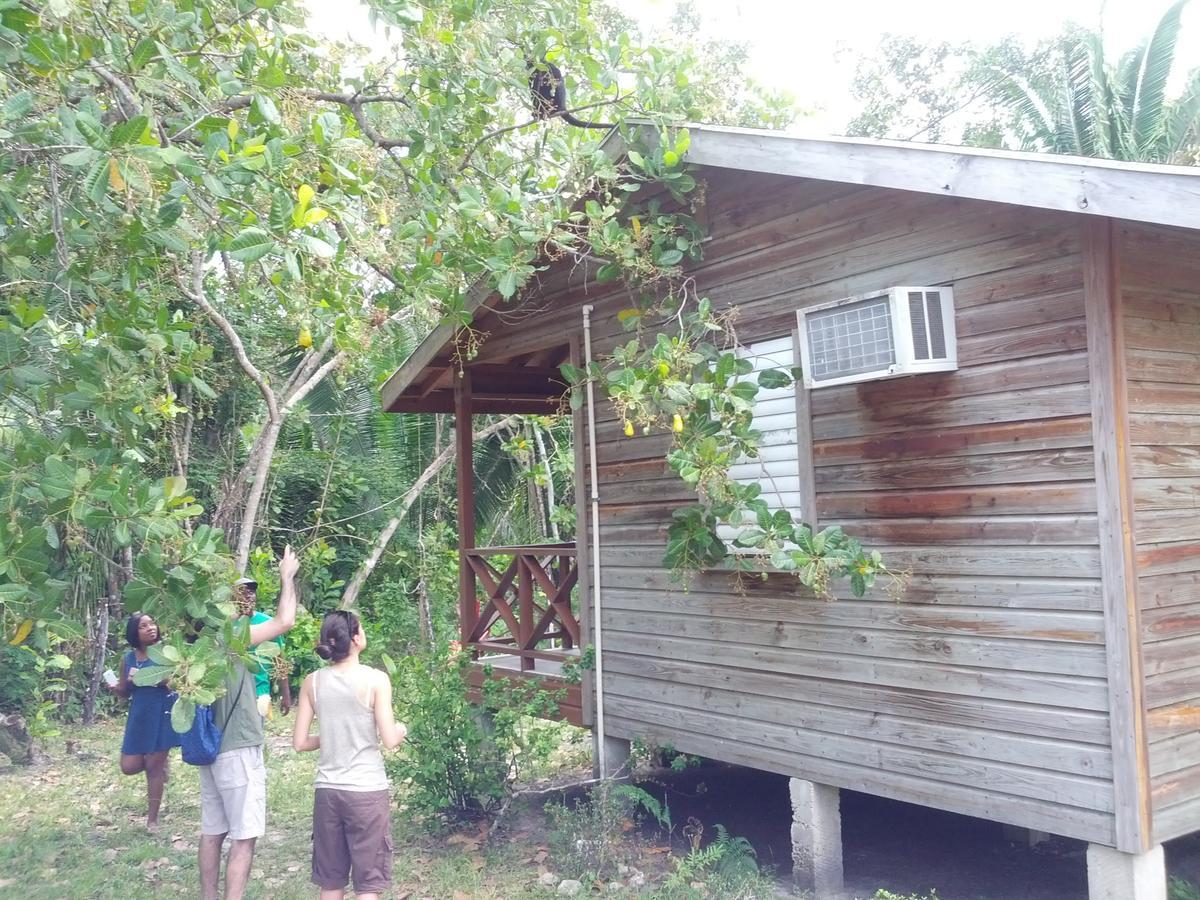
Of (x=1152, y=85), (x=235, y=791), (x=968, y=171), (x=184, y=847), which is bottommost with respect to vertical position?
(x=184, y=847)

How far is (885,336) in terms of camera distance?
5.02m

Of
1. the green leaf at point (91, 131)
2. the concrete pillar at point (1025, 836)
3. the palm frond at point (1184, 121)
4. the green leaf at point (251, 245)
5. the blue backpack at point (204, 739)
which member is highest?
the palm frond at point (1184, 121)

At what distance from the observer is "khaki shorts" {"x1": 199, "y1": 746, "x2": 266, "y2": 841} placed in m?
5.29

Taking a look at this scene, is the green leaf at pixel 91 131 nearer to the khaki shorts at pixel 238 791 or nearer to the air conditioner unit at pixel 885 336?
the khaki shorts at pixel 238 791

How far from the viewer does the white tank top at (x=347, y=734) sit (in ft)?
15.4

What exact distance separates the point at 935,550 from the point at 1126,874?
1.57 metres

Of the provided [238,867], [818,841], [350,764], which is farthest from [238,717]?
[818,841]

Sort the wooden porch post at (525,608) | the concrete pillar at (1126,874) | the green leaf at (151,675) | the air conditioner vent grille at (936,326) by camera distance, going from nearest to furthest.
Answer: the green leaf at (151,675) → the concrete pillar at (1126,874) → the air conditioner vent grille at (936,326) → the wooden porch post at (525,608)

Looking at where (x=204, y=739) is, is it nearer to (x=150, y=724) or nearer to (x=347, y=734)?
(x=347, y=734)

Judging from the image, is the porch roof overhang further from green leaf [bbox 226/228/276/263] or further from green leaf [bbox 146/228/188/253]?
green leaf [bbox 146/228/188/253]

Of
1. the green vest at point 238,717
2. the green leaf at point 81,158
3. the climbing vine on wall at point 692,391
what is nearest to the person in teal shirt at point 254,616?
the green vest at point 238,717

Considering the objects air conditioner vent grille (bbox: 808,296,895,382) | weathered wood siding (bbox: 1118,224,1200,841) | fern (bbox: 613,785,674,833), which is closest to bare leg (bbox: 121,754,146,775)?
fern (bbox: 613,785,674,833)

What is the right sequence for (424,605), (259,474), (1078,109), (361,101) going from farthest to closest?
(1078,109) < (424,605) < (259,474) < (361,101)

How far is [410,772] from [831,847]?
280cm
